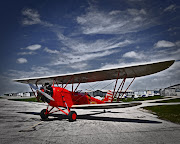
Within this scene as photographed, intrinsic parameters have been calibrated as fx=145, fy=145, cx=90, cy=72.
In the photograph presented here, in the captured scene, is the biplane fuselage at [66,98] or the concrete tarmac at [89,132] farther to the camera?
the biplane fuselage at [66,98]

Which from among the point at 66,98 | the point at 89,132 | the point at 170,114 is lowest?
the point at 170,114

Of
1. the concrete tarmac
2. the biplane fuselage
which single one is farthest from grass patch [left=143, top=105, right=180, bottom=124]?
the biplane fuselage

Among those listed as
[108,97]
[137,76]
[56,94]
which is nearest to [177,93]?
[108,97]

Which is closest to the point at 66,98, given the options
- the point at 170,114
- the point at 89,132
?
the point at 89,132

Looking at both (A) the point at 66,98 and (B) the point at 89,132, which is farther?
(A) the point at 66,98

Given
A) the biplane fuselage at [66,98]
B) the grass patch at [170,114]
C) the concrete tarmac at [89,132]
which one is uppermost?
the biplane fuselage at [66,98]

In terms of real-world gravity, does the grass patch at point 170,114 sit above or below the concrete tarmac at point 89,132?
below

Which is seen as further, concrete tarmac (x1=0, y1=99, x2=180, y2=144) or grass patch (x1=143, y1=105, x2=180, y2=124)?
grass patch (x1=143, y1=105, x2=180, y2=124)

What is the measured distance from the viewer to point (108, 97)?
50.4 ft

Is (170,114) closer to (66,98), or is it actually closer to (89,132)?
(66,98)

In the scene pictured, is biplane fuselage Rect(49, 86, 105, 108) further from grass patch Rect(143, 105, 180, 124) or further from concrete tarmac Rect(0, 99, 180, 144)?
grass patch Rect(143, 105, 180, 124)

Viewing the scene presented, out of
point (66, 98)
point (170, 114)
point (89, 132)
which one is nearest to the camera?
point (89, 132)

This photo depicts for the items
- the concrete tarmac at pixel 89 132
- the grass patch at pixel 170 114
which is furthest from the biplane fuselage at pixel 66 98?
the grass patch at pixel 170 114

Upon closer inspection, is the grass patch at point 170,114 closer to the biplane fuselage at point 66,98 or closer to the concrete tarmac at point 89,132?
the concrete tarmac at point 89,132
